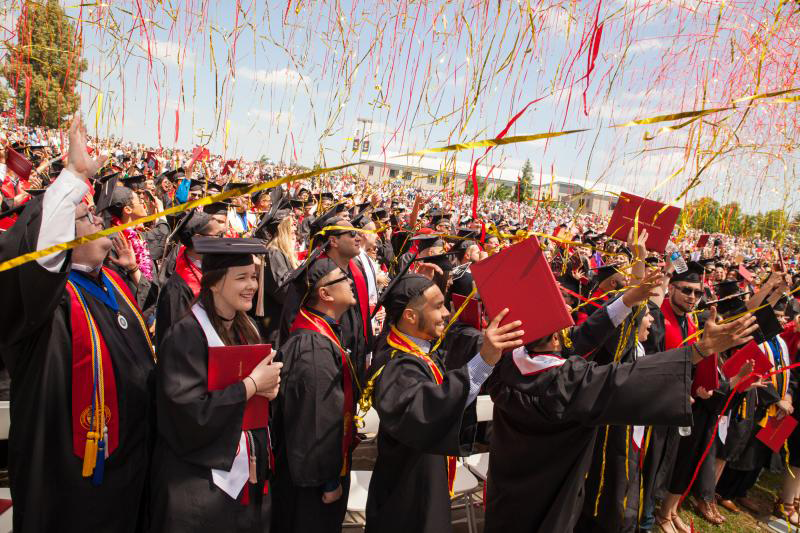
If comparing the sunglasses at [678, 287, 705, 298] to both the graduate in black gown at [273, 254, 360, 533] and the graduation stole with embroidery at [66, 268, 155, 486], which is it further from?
the graduation stole with embroidery at [66, 268, 155, 486]

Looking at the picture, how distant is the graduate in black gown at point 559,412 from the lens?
2641 millimetres

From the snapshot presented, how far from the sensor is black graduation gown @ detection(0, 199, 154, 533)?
244 centimetres

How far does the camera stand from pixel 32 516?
2.40m

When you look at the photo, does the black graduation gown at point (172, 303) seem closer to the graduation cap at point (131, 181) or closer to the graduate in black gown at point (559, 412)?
the graduate in black gown at point (559, 412)

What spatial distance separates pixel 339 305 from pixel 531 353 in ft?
4.17

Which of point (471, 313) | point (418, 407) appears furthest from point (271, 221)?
point (418, 407)

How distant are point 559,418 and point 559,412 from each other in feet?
0.12

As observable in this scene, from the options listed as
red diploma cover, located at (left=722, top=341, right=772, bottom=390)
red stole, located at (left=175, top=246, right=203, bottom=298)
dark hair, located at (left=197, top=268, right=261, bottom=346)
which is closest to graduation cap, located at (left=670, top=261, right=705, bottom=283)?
red diploma cover, located at (left=722, top=341, right=772, bottom=390)

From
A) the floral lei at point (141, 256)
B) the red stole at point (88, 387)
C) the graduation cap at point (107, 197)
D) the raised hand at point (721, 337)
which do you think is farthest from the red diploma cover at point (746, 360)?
the graduation cap at point (107, 197)

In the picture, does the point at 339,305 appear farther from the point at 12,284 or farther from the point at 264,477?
the point at 12,284

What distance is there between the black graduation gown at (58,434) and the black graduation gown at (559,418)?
7.02 feet

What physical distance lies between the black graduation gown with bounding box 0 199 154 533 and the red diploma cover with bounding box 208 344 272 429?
525mm

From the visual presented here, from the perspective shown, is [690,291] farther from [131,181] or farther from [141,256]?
[131,181]

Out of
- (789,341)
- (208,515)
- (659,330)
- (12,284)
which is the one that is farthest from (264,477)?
(789,341)
